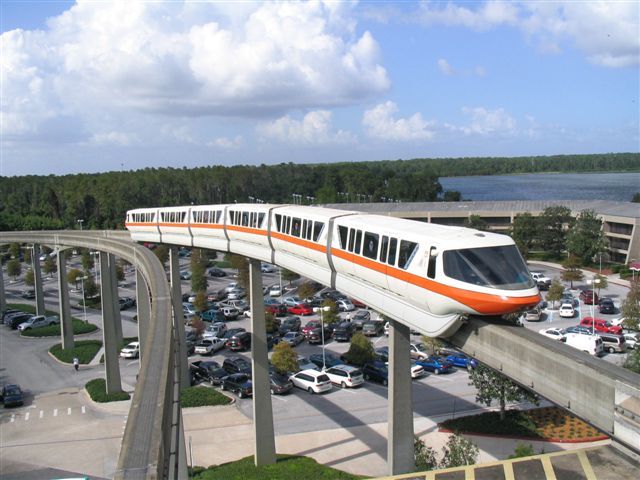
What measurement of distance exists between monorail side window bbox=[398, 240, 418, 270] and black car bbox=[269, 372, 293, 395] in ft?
59.4

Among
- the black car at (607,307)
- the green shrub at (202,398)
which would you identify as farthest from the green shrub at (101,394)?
the black car at (607,307)

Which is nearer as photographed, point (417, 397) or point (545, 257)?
point (417, 397)

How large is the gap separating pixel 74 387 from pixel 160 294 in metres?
18.3

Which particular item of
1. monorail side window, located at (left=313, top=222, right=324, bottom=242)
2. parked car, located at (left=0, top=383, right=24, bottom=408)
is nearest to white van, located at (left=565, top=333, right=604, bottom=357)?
monorail side window, located at (left=313, top=222, right=324, bottom=242)

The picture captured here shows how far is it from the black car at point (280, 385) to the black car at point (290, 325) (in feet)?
33.1

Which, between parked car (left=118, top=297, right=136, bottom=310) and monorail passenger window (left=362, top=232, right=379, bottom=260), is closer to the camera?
monorail passenger window (left=362, top=232, right=379, bottom=260)

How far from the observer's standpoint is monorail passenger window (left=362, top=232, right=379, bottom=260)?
15023mm

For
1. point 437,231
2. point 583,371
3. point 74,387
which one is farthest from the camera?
point 74,387

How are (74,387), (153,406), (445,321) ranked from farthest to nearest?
1. (74,387)
2. (445,321)
3. (153,406)

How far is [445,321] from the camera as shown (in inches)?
477

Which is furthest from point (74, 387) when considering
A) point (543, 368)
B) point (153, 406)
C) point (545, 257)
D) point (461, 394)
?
point (545, 257)

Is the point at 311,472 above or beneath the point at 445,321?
beneath

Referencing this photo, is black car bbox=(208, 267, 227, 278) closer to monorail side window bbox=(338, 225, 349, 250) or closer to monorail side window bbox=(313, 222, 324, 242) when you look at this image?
monorail side window bbox=(313, 222, 324, 242)

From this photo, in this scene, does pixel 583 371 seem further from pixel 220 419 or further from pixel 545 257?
pixel 545 257
